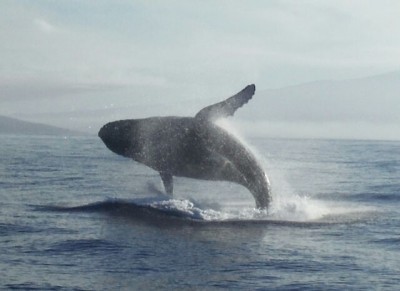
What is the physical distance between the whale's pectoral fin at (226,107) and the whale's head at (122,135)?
224 centimetres

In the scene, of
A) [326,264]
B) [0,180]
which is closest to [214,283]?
[326,264]

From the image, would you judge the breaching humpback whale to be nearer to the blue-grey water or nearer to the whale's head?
the whale's head

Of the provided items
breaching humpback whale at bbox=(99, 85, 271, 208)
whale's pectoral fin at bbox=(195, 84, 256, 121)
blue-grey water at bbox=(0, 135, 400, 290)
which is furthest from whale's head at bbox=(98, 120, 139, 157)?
whale's pectoral fin at bbox=(195, 84, 256, 121)

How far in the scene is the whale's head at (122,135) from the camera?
24234 millimetres

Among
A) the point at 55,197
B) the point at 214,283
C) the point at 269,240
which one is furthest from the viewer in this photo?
the point at 55,197

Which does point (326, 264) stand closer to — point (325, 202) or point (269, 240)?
point (269, 240)

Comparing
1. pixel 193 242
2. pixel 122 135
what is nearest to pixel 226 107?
pixel 122 135

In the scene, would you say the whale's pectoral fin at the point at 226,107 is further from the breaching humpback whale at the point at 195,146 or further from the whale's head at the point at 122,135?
the whale's head at the point at 122,135

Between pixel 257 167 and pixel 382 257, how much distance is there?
775cm

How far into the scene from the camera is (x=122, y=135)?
2433 centimetres

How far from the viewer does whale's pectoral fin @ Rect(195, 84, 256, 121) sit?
917 inches

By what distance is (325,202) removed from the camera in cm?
2853

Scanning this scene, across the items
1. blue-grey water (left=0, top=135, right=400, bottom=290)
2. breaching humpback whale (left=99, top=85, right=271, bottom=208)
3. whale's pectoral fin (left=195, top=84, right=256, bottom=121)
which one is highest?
whale's pectoral fin (left=195, top=84, right=256, bottom=121)

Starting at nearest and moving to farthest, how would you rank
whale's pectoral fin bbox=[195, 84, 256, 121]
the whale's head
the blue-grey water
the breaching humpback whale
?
the blue-grey water, the breaching humpback whale, whale's pectoral fin bbox=[195, 84, 256, 121], the whale's head
